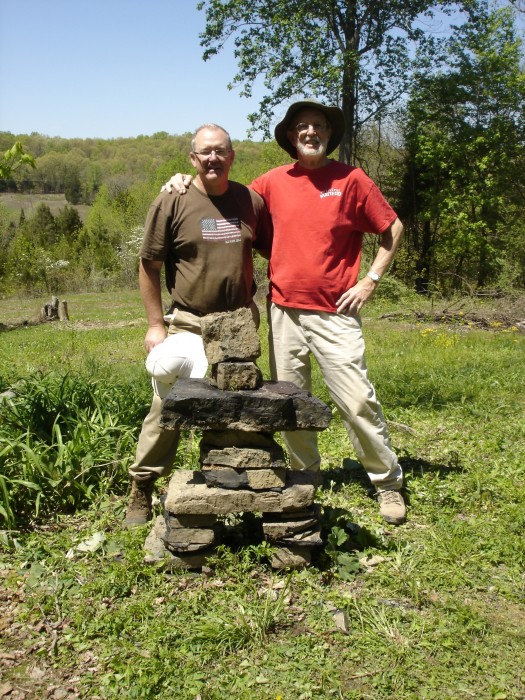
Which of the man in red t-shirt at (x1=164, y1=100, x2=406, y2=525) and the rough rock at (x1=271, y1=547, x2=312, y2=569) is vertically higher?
the man in red t-shirt at (x1=164, y1=100, x2=406, y2=525)

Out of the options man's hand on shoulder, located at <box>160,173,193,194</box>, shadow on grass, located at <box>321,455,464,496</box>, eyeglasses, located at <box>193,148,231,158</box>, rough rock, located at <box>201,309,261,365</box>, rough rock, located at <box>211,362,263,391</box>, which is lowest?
shadow on grass, located at <box>321,455,464,496</box>

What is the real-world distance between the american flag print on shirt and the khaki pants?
0.76m

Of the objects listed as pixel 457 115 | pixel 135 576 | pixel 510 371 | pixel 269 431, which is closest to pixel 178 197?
pixel 269 431

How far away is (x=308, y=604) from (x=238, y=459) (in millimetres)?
878

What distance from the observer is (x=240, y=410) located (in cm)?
362

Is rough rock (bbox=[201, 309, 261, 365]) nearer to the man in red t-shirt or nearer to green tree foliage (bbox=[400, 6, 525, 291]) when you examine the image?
the man in red t-shirt

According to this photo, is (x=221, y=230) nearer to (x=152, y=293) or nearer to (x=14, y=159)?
(x=152, y=293)

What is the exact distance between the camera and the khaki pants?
4348 millimetres

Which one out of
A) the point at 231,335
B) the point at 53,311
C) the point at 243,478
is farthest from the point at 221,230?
the point at 53,311

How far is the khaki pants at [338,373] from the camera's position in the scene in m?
4.35

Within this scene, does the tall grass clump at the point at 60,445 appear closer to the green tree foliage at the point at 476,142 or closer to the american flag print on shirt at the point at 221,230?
the american flag print on shirt at the point at 221,230

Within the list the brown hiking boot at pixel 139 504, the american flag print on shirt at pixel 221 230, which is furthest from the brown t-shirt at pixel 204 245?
the brown hiking boot at pixel 139 504

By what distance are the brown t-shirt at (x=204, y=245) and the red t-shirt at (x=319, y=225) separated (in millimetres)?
351

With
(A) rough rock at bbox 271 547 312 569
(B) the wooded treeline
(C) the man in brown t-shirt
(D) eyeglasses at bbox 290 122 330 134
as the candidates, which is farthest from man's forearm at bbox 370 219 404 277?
(B) the wooded treeline
